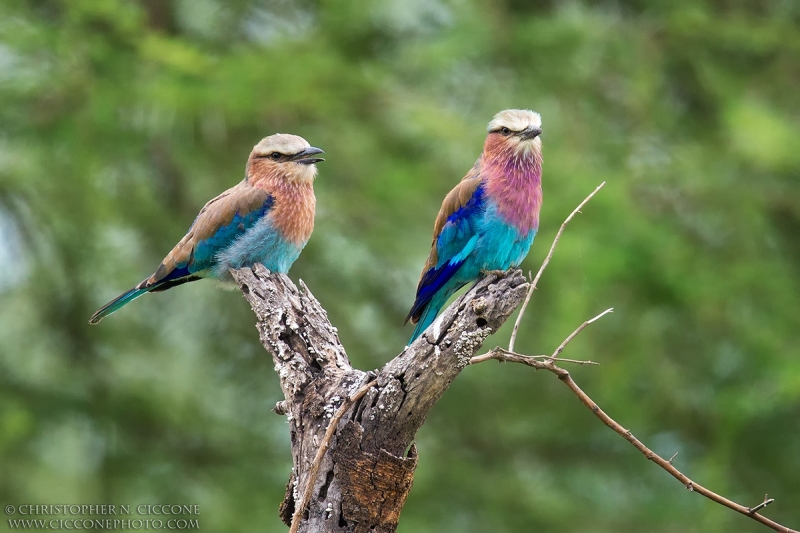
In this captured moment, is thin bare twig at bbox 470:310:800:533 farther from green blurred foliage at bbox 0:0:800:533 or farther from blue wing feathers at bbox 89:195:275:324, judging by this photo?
green blurred foliage at bbox 0:0:800:533

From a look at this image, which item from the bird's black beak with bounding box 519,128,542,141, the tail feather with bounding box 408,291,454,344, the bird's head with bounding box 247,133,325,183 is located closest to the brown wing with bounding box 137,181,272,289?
the bird's head with bounding box 247,133,325,183

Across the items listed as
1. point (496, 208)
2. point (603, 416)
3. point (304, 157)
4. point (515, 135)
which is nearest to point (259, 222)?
point (304, 157)

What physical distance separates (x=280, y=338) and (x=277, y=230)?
1519 mm

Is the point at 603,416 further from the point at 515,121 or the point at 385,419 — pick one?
the point at 515,121

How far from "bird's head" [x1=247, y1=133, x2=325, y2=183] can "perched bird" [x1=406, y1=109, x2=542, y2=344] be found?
0.98 metres

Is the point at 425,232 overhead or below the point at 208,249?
overhead

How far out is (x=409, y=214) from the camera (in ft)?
28.5

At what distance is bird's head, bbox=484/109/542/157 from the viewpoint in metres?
5.01

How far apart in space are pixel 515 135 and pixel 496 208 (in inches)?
14.3

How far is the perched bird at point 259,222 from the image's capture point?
18.4ft

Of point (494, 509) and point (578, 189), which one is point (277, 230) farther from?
point (494, 509)

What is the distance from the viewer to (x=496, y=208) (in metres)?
4.98

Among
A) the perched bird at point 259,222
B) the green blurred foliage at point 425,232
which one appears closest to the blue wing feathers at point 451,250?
the perched bird at point 259,222

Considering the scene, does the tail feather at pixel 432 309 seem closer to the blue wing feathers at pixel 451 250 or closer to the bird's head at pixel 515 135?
the blue wing feathers at pixel 451 250
